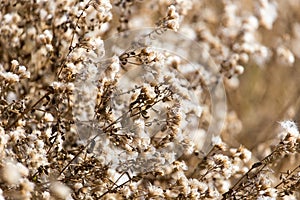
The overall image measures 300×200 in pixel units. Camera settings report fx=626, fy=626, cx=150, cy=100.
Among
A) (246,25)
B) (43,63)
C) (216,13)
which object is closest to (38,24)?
(43,63)

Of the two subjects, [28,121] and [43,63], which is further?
[43,63]

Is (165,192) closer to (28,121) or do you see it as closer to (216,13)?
(28,121)

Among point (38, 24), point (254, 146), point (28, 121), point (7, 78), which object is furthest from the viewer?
point (254, 146)

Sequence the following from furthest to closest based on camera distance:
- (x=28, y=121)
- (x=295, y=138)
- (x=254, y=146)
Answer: (x=254, y=146)
(x=28, y=121)
(x=295, y=138)

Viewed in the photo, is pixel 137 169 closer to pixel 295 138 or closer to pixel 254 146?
pixel 295 138

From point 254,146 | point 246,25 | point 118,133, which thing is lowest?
point 118,133

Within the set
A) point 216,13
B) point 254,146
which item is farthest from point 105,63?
point 216,13

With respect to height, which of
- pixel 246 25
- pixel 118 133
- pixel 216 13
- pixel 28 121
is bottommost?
pixel 118 133

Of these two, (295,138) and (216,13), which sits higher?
(216,13)

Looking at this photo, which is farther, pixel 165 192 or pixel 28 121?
pixel 28 121
